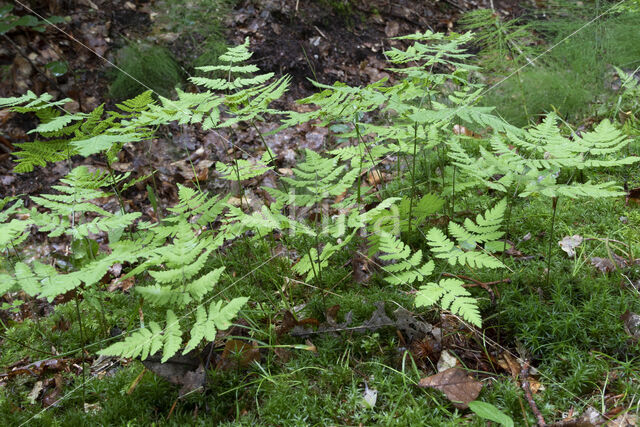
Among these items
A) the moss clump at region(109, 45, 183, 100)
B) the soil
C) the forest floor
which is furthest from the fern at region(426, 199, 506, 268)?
the moss clump at region(109, 45, 183, 100)

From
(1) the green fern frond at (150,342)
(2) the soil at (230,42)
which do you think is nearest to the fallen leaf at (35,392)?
(1) the green fern frond at (150,342)

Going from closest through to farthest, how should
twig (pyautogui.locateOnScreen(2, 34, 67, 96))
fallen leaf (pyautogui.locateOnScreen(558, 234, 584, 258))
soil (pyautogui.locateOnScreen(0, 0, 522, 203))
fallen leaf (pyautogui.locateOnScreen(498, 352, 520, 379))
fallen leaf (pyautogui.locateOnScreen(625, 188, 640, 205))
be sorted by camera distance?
fallen leaf (pyautogui.locateOnScreen(498, 352, 520, 379)) < fallen leaf (pyautogui.locateOnScreen(558, 234, 584, 258)) < fallen leaf (pyautogui.locateOnScreen(625, 188, 640, 205)) < soil (pyautogui.locateOnScreen(0, 0, 522, 203)) < twig (pyautogui.locateOnScreen(2, 34, 67, 96))

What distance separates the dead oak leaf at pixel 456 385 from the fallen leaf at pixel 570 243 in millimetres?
1157

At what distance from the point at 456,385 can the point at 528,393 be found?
11.4 inches

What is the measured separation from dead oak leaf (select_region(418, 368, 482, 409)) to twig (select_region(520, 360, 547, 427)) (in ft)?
0.61

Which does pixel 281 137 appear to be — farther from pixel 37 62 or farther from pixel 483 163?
pixel 483 163

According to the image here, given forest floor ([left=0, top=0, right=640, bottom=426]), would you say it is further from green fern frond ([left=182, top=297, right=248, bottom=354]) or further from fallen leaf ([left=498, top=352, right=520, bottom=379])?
green fern frond ([left=182, top=297, right=248, bottom=354])

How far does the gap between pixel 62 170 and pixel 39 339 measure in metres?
2.61

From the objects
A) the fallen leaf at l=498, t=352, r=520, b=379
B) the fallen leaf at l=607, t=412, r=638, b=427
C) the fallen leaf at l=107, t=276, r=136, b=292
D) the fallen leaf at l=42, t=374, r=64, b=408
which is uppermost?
the fallen leaf at l=607, t=412, r=638, b=427

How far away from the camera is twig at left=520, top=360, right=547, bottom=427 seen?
1.66 m

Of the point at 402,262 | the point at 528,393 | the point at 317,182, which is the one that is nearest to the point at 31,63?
the point at 317,182

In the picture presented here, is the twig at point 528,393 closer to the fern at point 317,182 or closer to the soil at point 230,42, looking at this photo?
the fern at point 317,182

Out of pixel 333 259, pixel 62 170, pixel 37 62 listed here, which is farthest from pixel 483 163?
pixel 37 62

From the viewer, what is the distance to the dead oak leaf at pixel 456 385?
1779 mm
